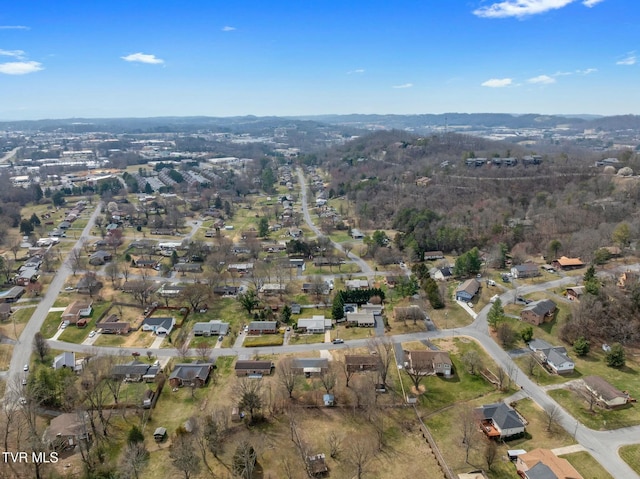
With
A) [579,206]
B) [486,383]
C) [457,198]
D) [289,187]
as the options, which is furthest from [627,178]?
[289,187]

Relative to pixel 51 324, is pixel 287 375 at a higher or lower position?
higher

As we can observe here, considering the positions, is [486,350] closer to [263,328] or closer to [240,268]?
[263,328]

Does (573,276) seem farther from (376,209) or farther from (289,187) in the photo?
(289,187)

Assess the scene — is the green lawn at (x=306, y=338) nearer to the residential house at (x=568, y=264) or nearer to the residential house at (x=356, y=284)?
the residential house at (x=356, y=284)

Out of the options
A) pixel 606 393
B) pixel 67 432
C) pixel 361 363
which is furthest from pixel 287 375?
pixel 606 393

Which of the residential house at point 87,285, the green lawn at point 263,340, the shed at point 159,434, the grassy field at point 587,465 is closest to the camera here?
Answer: the grassy field at point 587,465

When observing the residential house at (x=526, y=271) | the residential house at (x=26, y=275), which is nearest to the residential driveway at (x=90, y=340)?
the residential house at (x=26, y=275)
